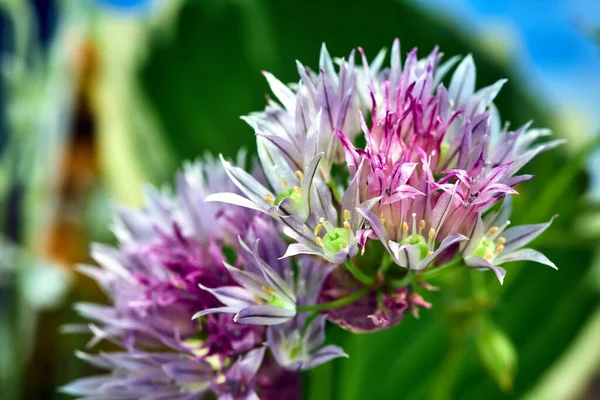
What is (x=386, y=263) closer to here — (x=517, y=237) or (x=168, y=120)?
(x=517, y=237)

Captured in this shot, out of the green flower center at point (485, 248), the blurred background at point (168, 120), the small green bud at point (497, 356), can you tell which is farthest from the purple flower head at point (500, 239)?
the blurred background at point (168, 120)

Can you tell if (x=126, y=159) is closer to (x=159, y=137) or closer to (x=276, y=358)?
(x=159, y=137)

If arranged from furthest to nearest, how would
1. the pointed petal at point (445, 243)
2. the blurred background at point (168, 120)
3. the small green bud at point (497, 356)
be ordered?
the blurred background at point (168, 120) → the small green bud at point (497, 356) → the pointed petal at point (445, 243)

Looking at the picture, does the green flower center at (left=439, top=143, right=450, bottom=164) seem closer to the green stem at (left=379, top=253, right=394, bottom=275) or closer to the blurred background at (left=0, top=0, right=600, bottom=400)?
the green stem at (left=379, top=253, right=394, bottom=275)

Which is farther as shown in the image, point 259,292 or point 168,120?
point 168,120

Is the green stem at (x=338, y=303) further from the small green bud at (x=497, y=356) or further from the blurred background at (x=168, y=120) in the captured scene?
the blurred background at (x=168, y=120)

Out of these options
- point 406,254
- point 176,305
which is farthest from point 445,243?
point 176,305

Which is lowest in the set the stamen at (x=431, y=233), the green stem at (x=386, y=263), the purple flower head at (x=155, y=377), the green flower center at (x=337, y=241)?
the purple flower head at (x=155, y=377)

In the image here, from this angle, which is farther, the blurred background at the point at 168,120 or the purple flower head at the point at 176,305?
the blurred background at the point at 168,120
